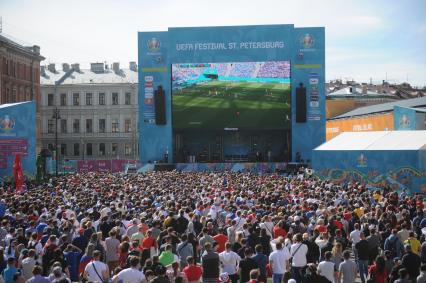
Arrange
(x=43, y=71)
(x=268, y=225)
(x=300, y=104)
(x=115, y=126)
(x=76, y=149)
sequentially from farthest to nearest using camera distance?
(x=43, y=71)
(x=76, y=149)
(x=115, y=126)
(x=300, y=104)
(x=268, y=225)

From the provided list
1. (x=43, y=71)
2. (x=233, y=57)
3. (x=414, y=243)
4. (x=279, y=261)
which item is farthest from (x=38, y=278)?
(x=43, y=71)

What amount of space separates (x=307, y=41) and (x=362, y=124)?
11.0m

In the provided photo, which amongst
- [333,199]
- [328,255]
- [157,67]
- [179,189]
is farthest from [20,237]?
[157,67]

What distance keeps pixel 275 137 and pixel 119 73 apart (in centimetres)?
3552

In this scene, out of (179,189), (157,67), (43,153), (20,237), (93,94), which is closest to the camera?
(20,237)

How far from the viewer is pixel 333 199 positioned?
877 inches

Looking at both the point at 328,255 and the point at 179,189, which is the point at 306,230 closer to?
the point at 328,255

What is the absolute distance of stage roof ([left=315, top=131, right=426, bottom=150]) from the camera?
33.8 meters

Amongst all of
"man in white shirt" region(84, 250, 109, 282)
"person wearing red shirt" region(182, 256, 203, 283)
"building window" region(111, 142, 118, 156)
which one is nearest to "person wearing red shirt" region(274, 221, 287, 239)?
"person wearing red shirt" region(182, 256, 203, 283)

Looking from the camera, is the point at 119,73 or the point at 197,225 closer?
the point at 197,225

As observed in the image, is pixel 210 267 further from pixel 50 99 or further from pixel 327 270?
pixel 50 99

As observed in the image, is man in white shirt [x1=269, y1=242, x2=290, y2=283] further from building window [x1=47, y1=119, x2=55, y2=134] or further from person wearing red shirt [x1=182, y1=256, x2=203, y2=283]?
building window [x1=47, y1=119, x2=55, y2=134]

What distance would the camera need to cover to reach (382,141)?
36156mm

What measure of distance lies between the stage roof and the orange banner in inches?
596
